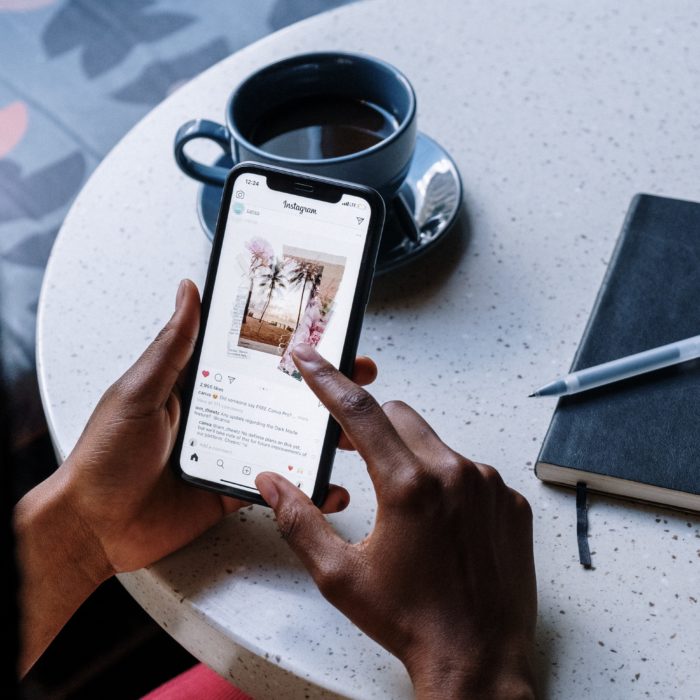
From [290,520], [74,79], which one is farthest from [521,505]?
[74,79]

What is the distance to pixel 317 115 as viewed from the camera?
844mm

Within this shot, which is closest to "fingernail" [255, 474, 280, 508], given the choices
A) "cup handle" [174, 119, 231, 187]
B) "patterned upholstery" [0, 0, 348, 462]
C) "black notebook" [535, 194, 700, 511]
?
"black notebook" [535, 194, 700, 511]

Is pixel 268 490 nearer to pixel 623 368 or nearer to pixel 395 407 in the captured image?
pixel 395 407

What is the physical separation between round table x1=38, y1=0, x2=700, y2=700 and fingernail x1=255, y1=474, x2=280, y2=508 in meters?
0.05

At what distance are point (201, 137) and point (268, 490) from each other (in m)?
0.36

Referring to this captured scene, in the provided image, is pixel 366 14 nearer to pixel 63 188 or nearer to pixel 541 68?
pixel 541 68

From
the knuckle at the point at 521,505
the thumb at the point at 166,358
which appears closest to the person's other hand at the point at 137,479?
the thumb at the point at 166,358

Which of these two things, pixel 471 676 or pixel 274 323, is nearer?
pixel 471 676

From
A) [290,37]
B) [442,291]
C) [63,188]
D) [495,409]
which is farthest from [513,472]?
[63,188]

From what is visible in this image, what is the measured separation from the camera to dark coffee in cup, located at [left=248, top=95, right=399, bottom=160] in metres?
0.81

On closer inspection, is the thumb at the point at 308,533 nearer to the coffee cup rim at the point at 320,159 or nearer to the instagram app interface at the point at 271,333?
the instagram app interface at the point at 271,333

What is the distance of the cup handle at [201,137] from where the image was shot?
2.66 ft

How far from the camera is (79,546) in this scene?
0.68 meters

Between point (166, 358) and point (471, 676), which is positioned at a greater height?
point (166, 358)
